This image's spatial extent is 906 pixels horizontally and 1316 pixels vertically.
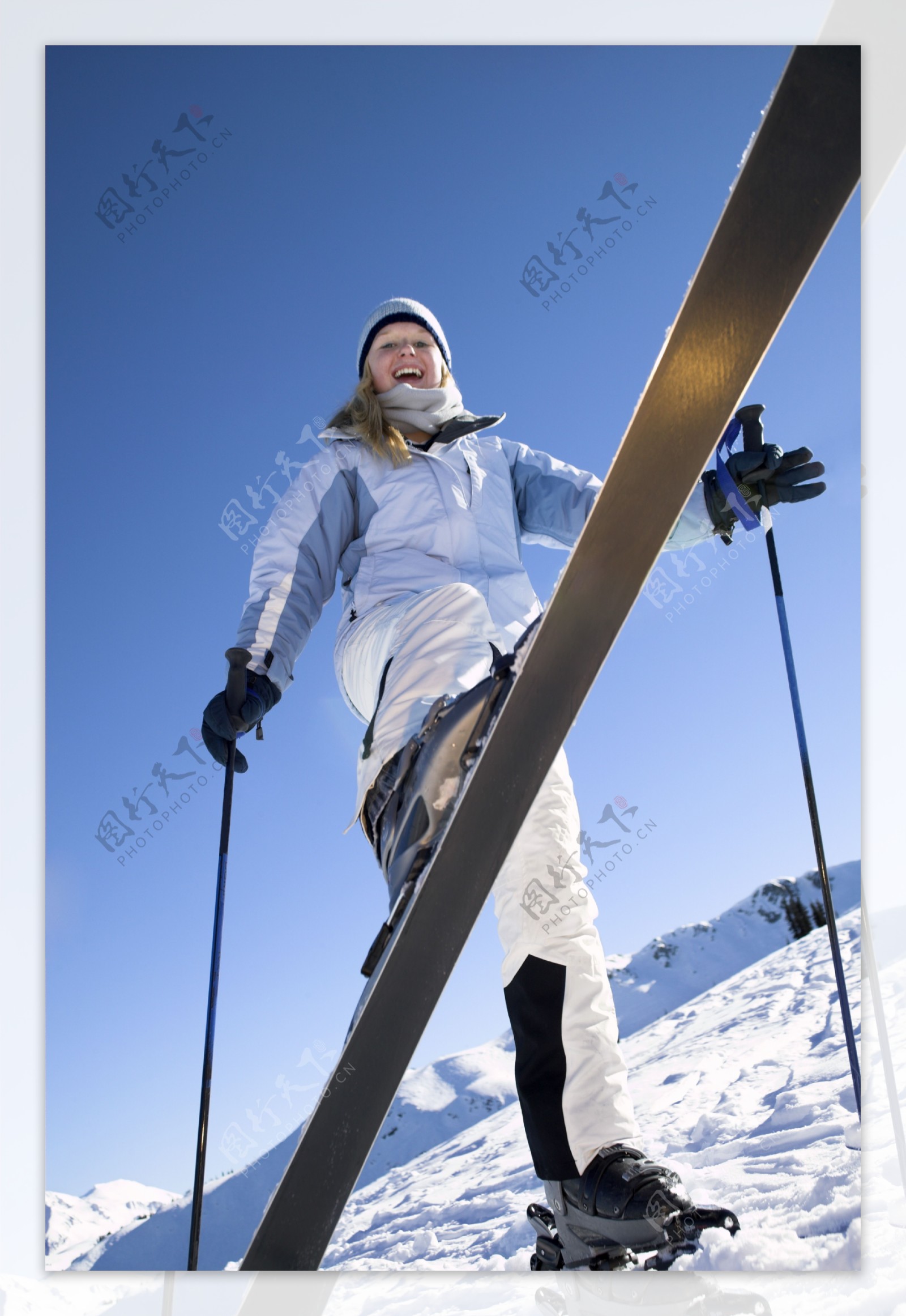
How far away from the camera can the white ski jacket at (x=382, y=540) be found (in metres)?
1.11

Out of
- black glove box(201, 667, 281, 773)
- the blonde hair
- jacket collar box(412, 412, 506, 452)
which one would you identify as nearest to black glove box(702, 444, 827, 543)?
jacket collar box(412, 412, 506, 452)

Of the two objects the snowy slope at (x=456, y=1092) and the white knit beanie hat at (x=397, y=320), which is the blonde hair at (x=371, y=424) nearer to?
the white knit beanie hat at (x=397, y=320)

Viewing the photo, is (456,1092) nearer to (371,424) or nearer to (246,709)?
(246,709)

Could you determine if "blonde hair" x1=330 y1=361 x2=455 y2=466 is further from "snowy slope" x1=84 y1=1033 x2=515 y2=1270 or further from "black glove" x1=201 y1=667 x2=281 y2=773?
"snowy slope" x1=84 y1=1033 x2=515 y2=1270

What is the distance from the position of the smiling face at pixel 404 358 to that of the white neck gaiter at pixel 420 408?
0.16ft

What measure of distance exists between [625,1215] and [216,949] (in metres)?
0.70

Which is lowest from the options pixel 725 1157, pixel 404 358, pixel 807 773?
pixel 725 1157

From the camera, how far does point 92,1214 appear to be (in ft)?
4.06

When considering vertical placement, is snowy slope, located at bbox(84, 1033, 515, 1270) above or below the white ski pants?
below

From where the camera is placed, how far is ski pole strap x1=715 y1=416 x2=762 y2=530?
3.73ft

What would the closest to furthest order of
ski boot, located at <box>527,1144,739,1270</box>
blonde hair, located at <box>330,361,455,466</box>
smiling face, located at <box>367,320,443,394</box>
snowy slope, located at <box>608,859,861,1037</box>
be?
ski boot, located at <box>527,1144,739,1270</box> → blonde hair, located at <box>330,361,455,466</box> → smiling face, located at <box>367,320,443,394</box> → snowy slope, located at <box>608,859,861,1037</box>

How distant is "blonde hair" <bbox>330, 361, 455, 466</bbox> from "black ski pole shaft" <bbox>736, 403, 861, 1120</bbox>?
443 millimetres

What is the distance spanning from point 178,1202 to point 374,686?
81cm

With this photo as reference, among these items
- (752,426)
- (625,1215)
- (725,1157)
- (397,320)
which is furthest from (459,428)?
(725,1157)
